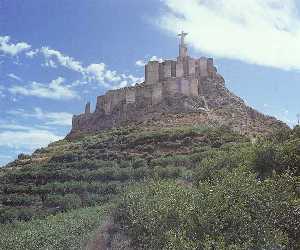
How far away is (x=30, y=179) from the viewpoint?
48250mm

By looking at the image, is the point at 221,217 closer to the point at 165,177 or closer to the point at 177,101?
the point at 165,177

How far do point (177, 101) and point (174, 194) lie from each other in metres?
51.2

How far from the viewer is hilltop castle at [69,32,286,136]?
67.3 meters

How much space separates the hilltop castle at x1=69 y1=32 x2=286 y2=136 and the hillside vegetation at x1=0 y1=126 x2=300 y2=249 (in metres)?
12.0

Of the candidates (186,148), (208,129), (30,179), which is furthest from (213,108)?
(30,179)

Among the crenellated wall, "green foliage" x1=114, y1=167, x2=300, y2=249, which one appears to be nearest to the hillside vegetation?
"green foliage" x1=114, y1=167, x2=300, y2=249

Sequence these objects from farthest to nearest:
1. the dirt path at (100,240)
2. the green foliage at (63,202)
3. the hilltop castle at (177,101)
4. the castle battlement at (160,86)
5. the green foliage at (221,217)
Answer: the castle battlement at (160,86)
the hilltop castle at (177,101)
the green foliage at (63,202)
the dirt path at (100,240)
the green foliage at (221,217)

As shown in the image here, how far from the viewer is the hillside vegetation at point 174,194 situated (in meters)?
17.3

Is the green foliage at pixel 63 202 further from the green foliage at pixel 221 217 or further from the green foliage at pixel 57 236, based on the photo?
the green foliage at pixel 221 217

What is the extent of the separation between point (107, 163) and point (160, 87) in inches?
1031

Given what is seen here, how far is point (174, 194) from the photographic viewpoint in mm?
20453

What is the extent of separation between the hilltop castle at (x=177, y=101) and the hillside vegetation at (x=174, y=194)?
39.5ft

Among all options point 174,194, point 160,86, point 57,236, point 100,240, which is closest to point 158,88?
point 160,86

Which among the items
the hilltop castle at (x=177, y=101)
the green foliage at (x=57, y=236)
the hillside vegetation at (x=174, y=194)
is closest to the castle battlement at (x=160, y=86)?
the hilltop castle at (x=177, y=101)
